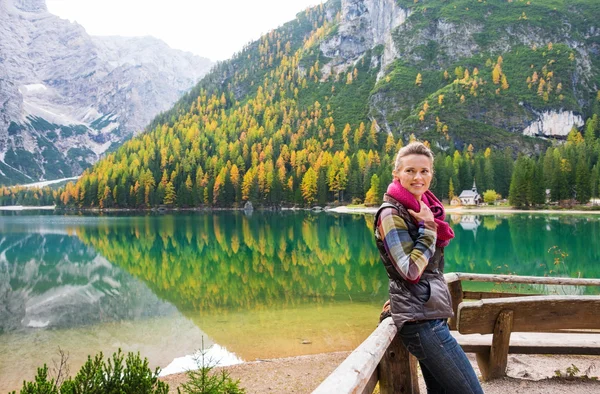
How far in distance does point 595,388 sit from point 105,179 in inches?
5575

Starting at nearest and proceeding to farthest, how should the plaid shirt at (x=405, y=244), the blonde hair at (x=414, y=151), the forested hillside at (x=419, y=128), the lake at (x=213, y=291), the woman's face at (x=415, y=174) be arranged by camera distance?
the plaid shirt at (x=405, y=244) < the woman's face at (x=415, y=174) < the blonde hair at (x=414, y=151) < the lake at (x=213, y=291) < the forested hillside at (x=419, y=128)

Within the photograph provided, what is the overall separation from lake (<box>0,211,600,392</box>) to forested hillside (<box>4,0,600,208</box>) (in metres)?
62.8

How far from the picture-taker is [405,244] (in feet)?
10.9

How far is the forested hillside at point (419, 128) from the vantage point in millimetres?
111688

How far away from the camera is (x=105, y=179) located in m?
131

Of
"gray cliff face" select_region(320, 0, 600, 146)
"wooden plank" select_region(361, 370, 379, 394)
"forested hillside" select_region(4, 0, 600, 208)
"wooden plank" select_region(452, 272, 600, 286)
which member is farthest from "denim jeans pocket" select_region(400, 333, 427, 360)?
"gray cliff face" select_region(320, 0, 600, 146)

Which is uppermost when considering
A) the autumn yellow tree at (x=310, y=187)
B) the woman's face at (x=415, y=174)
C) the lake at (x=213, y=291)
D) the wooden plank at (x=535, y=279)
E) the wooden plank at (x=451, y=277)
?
the autumn yellow tree at (x=310, y=187)

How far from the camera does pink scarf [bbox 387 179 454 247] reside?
3475 mm

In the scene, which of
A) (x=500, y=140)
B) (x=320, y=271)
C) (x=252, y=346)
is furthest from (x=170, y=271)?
(x=500, y=140)

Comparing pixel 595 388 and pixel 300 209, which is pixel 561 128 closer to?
pixel 300 209

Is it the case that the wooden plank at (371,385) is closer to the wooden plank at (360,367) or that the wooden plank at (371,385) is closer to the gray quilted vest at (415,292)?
the wooden plank at (360,367)

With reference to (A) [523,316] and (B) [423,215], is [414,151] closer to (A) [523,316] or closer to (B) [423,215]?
(B) [423,215]

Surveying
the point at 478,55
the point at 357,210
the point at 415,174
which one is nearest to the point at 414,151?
the point at 415,174

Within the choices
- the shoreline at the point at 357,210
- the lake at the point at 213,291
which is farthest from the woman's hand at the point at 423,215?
the shoreline at the point at 357,210
